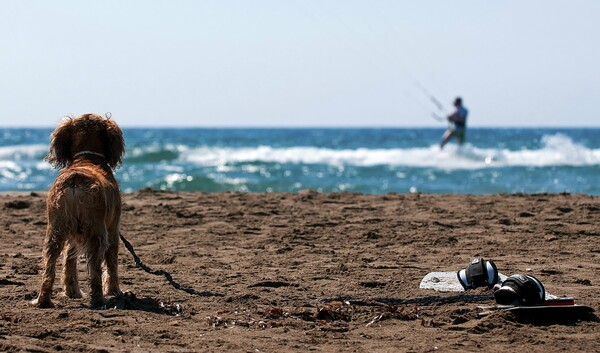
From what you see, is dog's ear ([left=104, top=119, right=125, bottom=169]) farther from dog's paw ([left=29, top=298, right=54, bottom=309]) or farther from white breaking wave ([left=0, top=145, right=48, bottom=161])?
white breaking wave ([left=0, top=145, right=48, bottom=161])

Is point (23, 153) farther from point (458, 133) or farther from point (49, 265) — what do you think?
point (49, 265)

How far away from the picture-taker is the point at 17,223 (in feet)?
34.0

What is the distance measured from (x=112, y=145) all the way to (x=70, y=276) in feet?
3.35

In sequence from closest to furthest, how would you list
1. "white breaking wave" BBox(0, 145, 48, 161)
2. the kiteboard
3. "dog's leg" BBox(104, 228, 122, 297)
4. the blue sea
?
1. the kiteboard
2. "dog's leg" BBox(104, 228, 122, 297)
3. the blue sea
4. "white breaking wave" BBox(0, 145, 48, 161)

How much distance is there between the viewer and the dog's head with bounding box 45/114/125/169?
21.8 feet

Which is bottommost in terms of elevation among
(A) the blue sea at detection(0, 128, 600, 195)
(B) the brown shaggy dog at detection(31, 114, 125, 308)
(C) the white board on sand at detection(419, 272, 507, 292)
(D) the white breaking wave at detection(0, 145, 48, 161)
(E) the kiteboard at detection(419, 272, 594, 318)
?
(D) the white breaking wave at detection(0, 145, 48, 161)

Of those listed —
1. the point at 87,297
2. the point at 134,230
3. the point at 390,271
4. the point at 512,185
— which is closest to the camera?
the point at 87,297

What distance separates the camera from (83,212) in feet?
19.8

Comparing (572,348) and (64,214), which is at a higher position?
(64,214)

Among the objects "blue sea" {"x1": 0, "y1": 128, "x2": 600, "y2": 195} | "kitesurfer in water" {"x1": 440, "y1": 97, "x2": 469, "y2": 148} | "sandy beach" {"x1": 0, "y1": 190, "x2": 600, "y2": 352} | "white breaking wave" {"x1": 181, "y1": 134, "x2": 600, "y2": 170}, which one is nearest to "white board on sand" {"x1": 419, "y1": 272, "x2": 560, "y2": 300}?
"sandy beach" {"x1": 0, "y1": 190, "x2": 600, "y2": 352}

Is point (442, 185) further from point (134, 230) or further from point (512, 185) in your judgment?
point (134, 230)

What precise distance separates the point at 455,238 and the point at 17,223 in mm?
5052

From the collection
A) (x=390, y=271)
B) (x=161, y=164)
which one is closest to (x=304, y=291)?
(x=390, y=271)

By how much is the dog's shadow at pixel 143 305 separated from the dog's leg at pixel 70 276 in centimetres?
37
